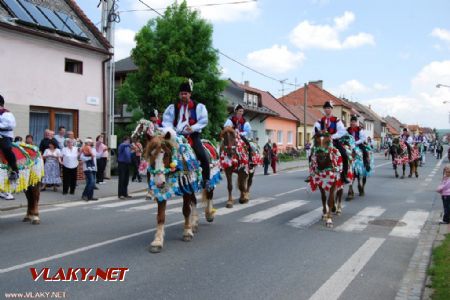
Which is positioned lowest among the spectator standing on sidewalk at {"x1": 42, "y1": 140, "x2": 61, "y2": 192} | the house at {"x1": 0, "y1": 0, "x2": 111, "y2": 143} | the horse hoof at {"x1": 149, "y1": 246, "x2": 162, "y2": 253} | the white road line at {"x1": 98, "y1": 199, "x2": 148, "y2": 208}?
the white road line at {"x1": 98, "y1": 199, "x2": 148, "y2": 208}

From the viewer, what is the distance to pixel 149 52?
23.7 meters

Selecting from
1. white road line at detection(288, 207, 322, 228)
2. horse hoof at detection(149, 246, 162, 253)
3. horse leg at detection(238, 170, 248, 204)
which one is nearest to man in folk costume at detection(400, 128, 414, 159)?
horse leg at detection(238, 170, 248, 204)

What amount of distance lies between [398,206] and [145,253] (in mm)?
8377

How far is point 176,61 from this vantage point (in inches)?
909

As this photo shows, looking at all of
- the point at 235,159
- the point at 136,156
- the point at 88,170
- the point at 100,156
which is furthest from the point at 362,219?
the point at 100,156

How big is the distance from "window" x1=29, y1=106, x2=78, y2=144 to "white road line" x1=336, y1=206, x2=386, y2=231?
12653mm

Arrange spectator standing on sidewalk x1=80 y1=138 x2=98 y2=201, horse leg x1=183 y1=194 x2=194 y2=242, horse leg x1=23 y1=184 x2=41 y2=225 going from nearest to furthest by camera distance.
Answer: horse leg x1=183 y1=194 x2=194 y2=242 → horse leg x1=23 y1=184 x2=41 y2=225 → spectator standing on sidewalk x1=80 y1=138 x2=98 y2=201

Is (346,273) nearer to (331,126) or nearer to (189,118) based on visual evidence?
(189,118)

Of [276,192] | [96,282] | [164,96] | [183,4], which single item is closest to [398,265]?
[96,282]

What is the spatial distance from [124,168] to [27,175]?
5.48 meters

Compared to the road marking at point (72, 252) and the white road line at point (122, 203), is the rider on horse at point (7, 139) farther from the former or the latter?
the white road line at point (122, 203)

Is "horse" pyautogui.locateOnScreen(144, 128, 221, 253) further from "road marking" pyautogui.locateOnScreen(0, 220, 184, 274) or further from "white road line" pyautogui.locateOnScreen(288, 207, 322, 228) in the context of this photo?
"white road line" pyautogui.locateOnScreen(288, 207, 322, 228)

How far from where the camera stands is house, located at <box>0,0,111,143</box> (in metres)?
16.7

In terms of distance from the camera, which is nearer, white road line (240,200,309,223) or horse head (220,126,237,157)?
white road line (240,200,309,223)
